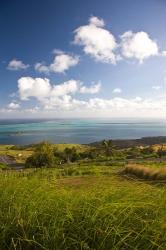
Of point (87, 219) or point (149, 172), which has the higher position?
point (87, 219)

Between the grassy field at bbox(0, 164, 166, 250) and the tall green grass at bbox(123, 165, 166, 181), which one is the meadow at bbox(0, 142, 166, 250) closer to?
the grassy field at bbox(0, 164, 166, 250)

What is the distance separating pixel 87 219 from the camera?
9.16 feet

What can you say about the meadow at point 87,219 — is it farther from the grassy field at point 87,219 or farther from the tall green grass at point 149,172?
the tall green grass at point 149,172

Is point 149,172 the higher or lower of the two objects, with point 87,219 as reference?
lower

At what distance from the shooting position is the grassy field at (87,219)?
2.56m

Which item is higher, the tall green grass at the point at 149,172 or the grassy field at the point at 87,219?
the grassy field at the point at 87,219

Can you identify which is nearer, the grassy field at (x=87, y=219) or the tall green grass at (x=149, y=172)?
the grassy field at (x=87, y=219)

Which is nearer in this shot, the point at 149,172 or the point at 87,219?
the point at 87,219

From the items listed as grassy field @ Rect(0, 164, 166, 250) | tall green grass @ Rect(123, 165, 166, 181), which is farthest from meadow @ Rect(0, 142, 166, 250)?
tall green grass @ Rect(123, 165, 166, 181)

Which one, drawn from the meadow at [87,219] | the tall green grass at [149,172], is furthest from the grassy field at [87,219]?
the tall green grass at [149,172]

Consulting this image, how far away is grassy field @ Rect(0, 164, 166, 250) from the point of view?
8.39 feet

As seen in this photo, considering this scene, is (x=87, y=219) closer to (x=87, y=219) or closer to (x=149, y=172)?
(x=87, y=219)

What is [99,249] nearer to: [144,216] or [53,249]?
[53,249]

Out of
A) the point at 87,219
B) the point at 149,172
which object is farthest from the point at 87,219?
the point at 149,172
